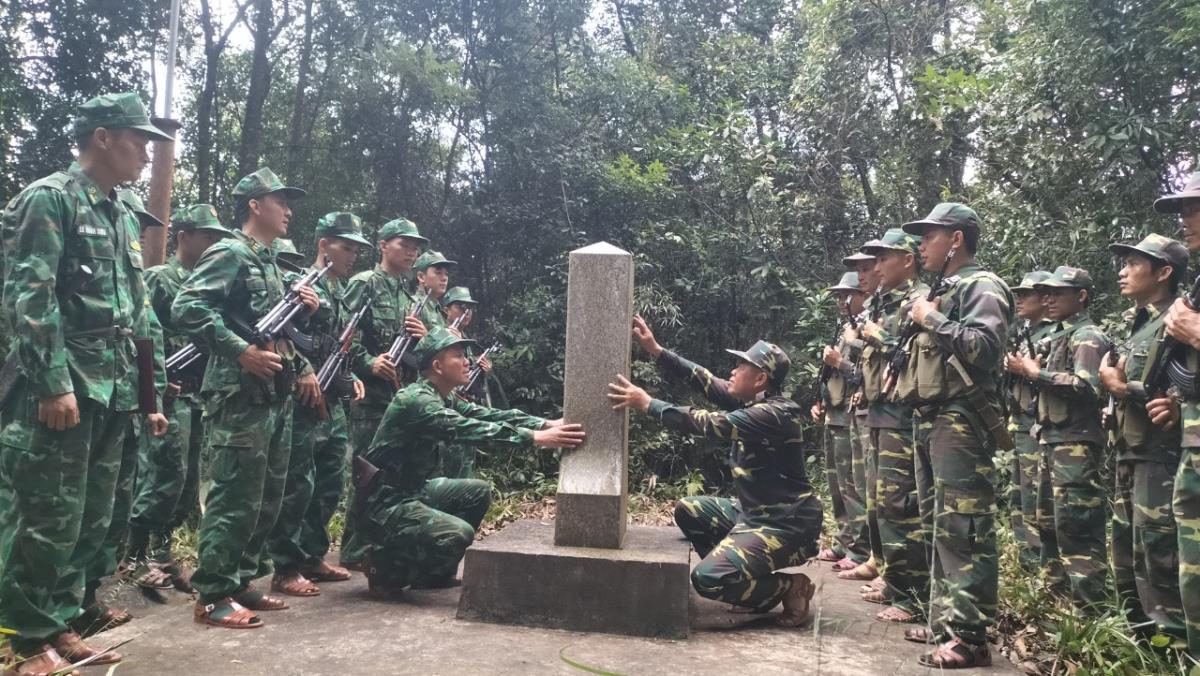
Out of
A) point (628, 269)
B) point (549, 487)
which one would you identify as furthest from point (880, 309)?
point (549, 487)

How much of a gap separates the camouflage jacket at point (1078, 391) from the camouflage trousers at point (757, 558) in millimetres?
1680

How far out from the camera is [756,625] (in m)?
4.64

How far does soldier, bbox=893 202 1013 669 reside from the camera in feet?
12.8

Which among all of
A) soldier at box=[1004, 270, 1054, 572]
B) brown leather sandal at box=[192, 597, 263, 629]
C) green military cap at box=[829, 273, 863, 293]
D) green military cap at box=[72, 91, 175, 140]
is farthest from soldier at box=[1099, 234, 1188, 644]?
green military cap at box=[72, 91, 175, 140]

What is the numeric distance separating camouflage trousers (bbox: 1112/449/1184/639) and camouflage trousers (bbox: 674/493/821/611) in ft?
5.08

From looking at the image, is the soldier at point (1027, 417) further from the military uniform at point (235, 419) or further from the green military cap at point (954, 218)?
the military uniform at point (235, 419)

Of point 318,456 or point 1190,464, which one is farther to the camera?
point 318,456

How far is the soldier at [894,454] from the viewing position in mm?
4809

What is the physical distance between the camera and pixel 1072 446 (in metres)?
5.03

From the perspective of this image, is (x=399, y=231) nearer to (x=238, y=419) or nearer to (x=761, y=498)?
(x=238, y=419)

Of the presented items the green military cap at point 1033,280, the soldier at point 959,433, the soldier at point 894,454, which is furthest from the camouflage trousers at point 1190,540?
the green military cap at point 1033,280

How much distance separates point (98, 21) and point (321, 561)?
925 centimetres

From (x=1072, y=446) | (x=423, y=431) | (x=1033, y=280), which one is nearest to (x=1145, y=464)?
(x=1072, y=446)

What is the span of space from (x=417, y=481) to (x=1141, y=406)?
407 cm
